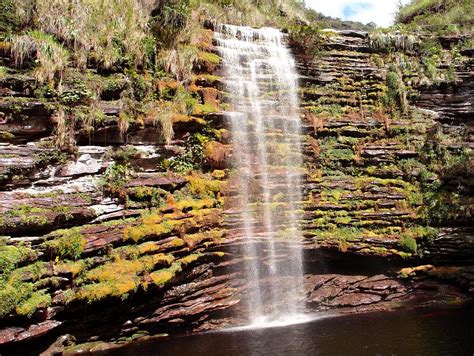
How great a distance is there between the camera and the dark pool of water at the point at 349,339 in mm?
8781

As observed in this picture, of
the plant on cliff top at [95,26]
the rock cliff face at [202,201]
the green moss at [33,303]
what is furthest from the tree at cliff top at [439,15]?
the green moss at [33,303]

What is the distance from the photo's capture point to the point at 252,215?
13.4 m

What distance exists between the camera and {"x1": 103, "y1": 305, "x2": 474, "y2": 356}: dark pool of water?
878 centimetres

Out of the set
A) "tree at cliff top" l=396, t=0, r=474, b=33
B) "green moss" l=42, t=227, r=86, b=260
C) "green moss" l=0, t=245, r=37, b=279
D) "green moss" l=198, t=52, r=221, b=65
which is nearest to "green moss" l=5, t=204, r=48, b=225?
"green moss" l=42, t=227, r=86, b=260

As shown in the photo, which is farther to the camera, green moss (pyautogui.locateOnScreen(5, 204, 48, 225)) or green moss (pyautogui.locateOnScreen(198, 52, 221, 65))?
green moss (pyautogui.locateOnScreen(198, 52, 221, 65))

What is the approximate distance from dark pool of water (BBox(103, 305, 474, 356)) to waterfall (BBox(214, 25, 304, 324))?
1692 mm

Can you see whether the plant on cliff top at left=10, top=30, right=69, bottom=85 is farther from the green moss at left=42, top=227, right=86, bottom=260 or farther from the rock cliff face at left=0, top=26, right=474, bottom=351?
the green moss at left=42, top=227, right=86, bottom=260

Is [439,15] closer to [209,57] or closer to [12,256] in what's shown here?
[209,57]

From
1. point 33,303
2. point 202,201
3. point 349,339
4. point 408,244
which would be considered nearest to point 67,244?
point 33,303

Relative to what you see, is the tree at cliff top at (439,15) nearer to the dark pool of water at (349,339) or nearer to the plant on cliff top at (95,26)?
the plant on cliff top at (95,26)

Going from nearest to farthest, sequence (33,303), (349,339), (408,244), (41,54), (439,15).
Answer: (33,303), (349,339), (41,54), (408,244), (439,15)

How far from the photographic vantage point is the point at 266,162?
1453 centimetres

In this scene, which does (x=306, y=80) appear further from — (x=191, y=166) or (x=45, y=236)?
(x=45, y=236)

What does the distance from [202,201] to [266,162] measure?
10.7 feet
